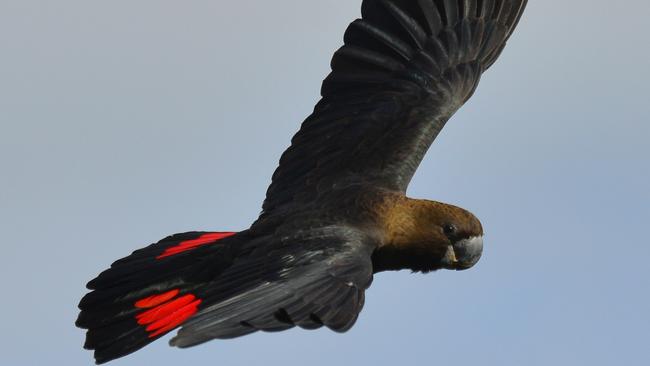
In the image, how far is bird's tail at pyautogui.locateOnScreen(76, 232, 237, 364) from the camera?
34.3ft

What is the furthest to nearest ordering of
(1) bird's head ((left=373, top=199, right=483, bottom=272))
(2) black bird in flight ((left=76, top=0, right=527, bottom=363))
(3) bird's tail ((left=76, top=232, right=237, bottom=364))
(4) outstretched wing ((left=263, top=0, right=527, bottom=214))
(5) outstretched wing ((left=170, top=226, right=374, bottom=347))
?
(4) outstretched wing ((left=263, top=0, right=527, bottom=214))
(1) bird's head ((left=373, top=199, right=483, bottom=272))
(3) bird's tail ((left=76, top=232, right=237, bottom=364))
(2) black bird in flight ((left=76, top=0, right=527, bottom=363))
(5) outstretched wing ((left=170, top=226, right=374, bottom=347))

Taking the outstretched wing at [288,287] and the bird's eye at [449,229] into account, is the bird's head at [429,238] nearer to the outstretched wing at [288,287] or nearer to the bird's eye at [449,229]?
the bird's eye at [449,229]

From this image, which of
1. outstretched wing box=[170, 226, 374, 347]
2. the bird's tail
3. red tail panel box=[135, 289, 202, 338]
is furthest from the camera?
the bird's tail

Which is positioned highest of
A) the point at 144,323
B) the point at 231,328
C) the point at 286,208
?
the point at 286,208

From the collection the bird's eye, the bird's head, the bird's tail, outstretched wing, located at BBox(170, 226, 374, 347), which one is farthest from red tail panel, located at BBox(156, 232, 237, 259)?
the bird's eye

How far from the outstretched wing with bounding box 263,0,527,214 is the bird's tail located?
0.81 m

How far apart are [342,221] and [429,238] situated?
2.32 feet

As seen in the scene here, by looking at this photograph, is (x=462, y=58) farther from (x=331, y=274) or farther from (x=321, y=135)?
(x=331, y=274)

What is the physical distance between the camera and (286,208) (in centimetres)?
1127

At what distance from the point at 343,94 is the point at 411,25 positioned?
875 millimetres

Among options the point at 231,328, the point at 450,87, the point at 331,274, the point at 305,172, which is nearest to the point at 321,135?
the point at 305,172

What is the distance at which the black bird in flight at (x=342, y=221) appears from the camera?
968 centimetres

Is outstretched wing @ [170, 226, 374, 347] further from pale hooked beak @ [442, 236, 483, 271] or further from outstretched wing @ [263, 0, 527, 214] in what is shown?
outstretched wing @ [263, 0, 527, 214]

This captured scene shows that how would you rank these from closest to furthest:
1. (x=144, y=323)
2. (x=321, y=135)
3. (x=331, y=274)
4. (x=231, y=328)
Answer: (x=231, y=328) < (x=331, y=274) < (x=144, y=323) < (x=321, y=135)
